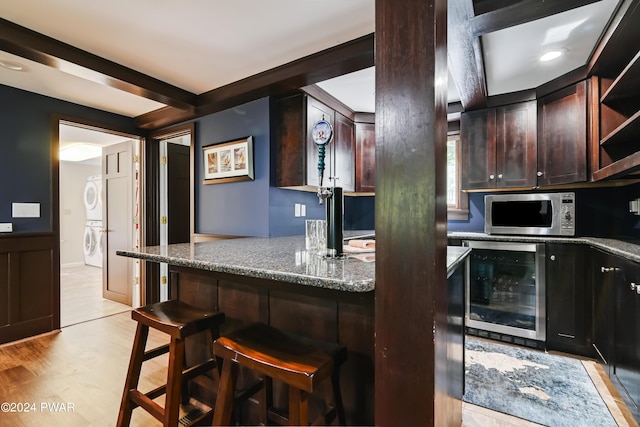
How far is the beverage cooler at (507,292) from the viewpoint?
263 centimetres

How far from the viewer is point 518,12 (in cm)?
164

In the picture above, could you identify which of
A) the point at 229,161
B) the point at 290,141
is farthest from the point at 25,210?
the point at 290,141

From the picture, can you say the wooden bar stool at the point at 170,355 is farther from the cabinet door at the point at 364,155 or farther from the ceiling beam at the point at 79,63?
the cabinet door at the point at 364,155

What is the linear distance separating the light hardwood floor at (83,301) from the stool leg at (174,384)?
Result: 271 cm

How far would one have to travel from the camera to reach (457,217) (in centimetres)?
356

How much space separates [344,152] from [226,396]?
2708 millimetres

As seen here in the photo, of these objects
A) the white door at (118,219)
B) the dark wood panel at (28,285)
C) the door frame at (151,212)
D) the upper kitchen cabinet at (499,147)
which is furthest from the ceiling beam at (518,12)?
the dark wood panel at (28,285)

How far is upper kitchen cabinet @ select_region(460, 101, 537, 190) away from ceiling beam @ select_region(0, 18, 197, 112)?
9.42ft

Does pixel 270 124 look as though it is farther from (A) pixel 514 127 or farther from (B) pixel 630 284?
(B) pixel 630 284

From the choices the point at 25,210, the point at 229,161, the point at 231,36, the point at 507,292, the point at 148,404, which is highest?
the point at 231,36

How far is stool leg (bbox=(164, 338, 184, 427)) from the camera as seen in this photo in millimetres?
1300

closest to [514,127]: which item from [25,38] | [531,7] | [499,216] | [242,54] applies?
[499,216]

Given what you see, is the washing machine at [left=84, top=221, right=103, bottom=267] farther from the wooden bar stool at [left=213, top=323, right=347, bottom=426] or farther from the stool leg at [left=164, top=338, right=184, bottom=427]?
the wooden bar stool at [left=213, top=323, right=347, bottom=426]

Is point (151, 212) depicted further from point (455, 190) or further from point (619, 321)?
point (619, 321)
